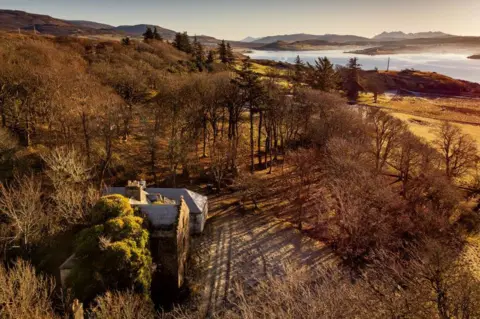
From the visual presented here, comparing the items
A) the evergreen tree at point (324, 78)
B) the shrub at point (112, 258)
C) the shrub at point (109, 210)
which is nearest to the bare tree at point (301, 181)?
the shrub at point (112, 258)

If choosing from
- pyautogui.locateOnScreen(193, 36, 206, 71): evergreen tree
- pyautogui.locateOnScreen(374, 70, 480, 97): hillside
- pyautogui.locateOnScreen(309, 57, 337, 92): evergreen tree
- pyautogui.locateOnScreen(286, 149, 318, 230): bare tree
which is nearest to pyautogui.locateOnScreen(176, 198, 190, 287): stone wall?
pyautogui.locateOnScreen(286, 149, 318, 230): bare tree

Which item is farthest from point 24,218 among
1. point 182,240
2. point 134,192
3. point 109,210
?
point 182,240

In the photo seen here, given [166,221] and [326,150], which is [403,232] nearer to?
[326,150]

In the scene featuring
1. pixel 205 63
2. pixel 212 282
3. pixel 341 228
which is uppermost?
pixel 205 63

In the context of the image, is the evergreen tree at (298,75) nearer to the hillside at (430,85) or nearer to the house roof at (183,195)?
the house roof at (183,195)

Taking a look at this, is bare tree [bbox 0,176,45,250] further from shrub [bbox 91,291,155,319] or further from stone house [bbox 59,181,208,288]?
shrub [bbox 91,291,155,319]

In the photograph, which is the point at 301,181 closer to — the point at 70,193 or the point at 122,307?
the point at 70,193

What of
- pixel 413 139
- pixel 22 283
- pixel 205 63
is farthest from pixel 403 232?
pixel 205 63
